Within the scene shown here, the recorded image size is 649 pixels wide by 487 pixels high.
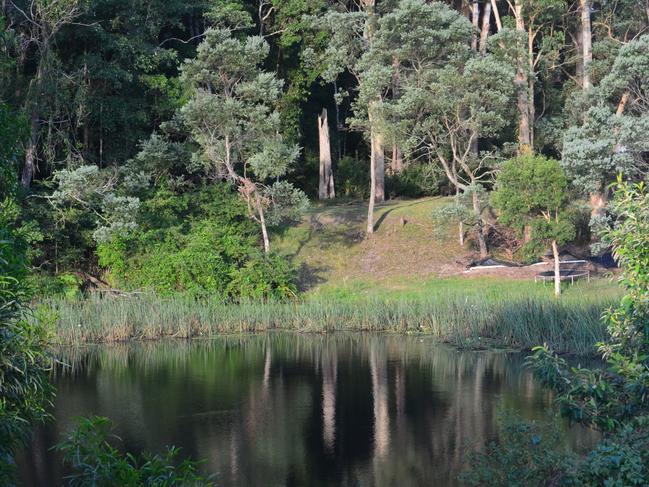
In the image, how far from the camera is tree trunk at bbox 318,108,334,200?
2748cm

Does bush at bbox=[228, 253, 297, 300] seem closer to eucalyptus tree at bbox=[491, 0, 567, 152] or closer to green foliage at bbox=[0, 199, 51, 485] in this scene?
eucalyptus tree at bbox=[491, 0, 567, 152]

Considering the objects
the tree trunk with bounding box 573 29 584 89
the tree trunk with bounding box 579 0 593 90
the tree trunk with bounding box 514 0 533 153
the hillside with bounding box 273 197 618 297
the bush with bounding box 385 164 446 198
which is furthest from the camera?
the bush with bounding box 385 164 446 198

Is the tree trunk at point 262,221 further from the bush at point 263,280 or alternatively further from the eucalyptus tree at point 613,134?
the eucalyptus tree at point 613,134

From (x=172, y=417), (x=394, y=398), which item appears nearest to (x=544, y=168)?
(x=394, y=398)

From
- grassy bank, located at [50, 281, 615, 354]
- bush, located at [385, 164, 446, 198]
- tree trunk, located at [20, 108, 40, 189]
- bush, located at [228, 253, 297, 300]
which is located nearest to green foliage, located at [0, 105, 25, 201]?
grassy bank, located at [50, 281, 615, 354]

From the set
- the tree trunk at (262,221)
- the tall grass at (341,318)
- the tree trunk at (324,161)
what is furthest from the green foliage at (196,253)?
the tree trunk at (324,161)

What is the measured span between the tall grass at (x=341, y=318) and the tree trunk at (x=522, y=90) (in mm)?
7348

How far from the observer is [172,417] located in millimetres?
12141

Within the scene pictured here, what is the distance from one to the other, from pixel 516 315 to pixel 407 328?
2810 millimetres

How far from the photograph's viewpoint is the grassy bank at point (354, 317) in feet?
51.9

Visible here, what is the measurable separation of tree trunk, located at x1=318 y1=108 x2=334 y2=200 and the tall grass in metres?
8.68

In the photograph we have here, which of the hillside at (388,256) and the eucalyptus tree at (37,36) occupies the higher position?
the eucalyptus tree at (37,36)

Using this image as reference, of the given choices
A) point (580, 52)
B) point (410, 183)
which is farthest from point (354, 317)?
point (580, 52)

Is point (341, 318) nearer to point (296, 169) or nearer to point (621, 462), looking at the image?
point (296, 169)
